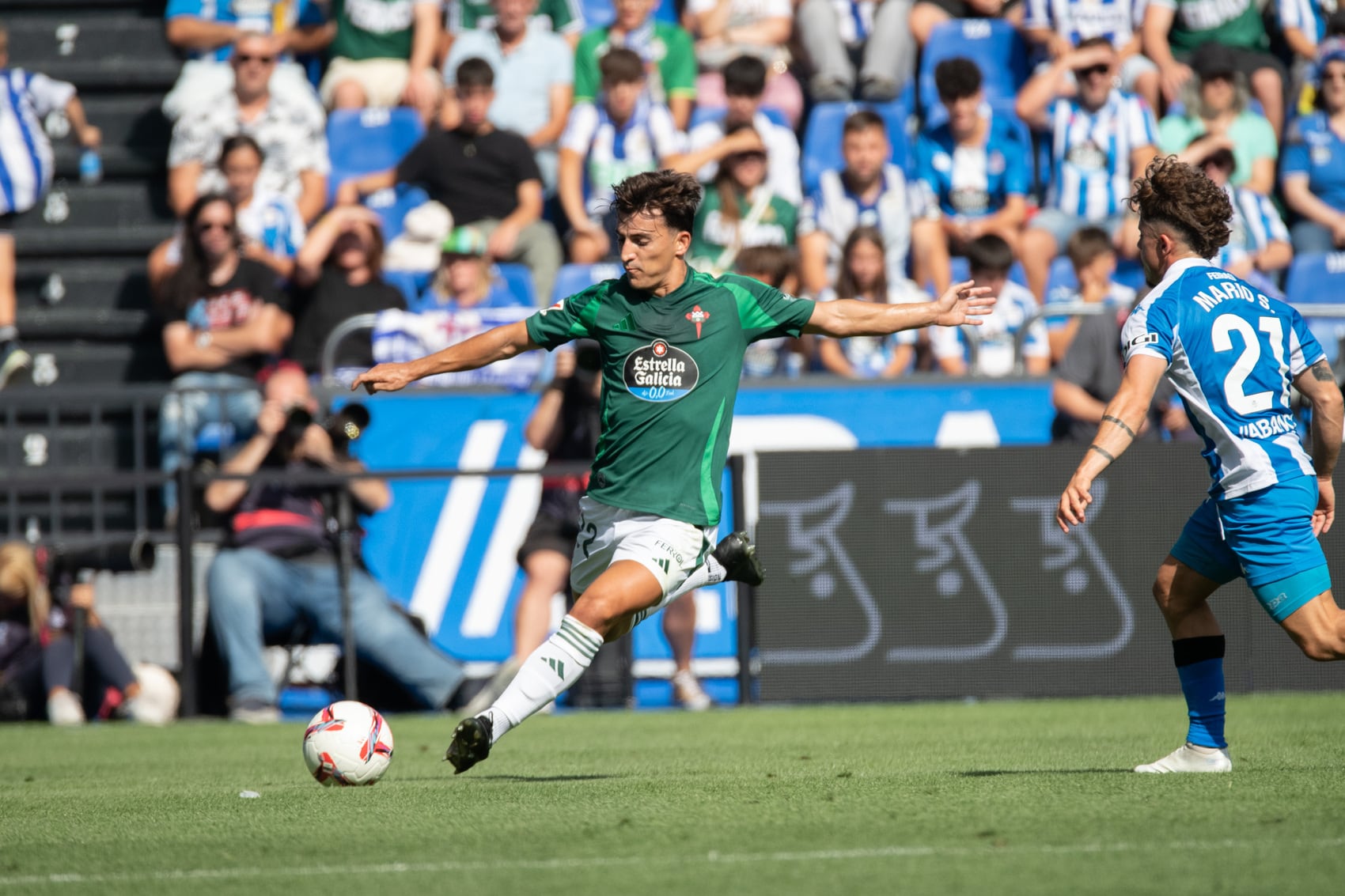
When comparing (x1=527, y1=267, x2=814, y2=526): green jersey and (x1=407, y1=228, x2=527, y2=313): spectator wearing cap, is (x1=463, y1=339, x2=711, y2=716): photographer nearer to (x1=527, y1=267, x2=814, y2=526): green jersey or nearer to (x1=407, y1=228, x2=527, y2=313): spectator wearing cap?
(x1=407, y1=228, x2=527, y2=313): spectator wearing cap

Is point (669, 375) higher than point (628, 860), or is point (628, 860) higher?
point (669, 375)

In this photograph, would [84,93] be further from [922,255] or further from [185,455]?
[922,255]

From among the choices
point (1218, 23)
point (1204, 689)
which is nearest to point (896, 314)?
point (1204, 689)

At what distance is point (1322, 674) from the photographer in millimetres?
11469

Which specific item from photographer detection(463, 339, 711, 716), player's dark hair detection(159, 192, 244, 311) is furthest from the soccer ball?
player's dark hair detection(159, 192, 244, 311)

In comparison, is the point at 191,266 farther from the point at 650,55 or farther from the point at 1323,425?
the point at 1323,425

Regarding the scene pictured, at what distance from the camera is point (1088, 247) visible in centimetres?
1347

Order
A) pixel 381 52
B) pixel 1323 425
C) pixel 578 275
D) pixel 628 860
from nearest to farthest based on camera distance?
pixel 628 860
pixel 1323 425
pixel 578 275
pixel 381 52

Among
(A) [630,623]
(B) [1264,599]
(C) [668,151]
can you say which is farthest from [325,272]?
(B) [1264,599]

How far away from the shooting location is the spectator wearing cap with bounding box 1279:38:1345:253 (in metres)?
15.0

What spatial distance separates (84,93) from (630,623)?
1241 cm

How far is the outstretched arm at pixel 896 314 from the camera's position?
6.99m

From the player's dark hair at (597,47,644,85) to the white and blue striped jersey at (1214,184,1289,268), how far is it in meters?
5.05

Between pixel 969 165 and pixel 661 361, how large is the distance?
8697mm
